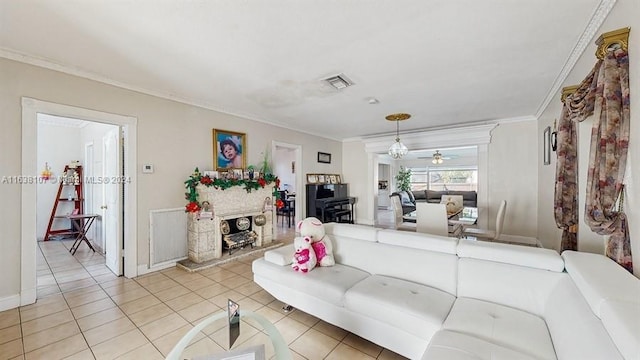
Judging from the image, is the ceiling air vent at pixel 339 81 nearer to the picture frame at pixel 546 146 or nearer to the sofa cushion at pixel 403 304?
the sofa cushion at pixel 403 304

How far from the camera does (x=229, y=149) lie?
4246mm

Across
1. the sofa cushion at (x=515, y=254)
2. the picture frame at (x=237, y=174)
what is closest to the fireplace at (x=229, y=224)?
the picture frame at (x=237, y=174)

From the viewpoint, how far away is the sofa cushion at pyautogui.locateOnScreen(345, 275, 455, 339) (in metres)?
1.52

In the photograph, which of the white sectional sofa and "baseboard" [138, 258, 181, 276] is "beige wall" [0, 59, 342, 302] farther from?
the white sectional sofa

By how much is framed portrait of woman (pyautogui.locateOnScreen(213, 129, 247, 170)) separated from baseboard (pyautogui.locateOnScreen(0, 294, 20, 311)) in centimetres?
248

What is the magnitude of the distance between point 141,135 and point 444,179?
36.1 feet

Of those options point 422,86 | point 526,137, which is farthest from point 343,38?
point 526,137

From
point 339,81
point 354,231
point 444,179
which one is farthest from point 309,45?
point 444,179

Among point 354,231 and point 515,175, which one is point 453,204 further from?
point 354,231

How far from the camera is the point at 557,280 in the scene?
4.98ft

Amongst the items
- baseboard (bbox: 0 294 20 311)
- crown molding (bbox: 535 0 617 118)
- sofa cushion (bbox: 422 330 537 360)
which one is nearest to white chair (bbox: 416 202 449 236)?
crown molding (bbox: 535 0 617 118)

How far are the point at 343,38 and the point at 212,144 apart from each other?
284 cm

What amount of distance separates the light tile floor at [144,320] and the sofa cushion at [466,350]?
64 centimetres

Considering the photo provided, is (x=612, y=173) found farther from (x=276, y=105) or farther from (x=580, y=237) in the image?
(x=276, y=105)
